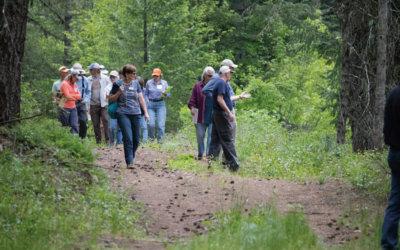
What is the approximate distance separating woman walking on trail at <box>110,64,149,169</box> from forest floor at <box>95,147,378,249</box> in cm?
54

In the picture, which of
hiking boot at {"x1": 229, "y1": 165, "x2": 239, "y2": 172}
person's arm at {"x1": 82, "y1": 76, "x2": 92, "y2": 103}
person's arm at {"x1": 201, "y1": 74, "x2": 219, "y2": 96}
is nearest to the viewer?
hiking boot at {"x1": 229, "y1": 165, "x2": 239, "y2": 172}

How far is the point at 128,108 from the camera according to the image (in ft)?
34.1

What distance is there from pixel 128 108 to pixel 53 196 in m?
3.73

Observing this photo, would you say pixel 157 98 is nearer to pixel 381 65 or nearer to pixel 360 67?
pixel 360 67

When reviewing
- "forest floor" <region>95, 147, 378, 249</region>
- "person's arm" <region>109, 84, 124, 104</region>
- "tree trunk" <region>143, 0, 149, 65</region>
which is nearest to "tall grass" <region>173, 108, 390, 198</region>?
"forest floor" <region>95, 147, 378, 249</region>

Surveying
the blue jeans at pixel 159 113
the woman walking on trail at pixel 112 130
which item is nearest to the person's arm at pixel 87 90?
the woman walking on trail at pixel 112 130

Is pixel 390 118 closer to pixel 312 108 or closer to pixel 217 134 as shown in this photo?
pixel 217 134

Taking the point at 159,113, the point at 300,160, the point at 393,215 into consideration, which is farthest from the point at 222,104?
the point at 159,113

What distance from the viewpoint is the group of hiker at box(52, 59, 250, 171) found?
1041cm

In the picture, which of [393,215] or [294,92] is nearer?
[393,215]

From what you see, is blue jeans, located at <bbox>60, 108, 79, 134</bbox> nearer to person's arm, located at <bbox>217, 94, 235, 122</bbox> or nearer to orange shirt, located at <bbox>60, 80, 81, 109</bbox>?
orange shirt, located at <bbox>60, 80, 81, 109</bbox>

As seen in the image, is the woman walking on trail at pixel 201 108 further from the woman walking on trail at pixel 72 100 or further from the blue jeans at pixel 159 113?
the blue jeans at pixel 159 113

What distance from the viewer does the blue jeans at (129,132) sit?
10336 mm

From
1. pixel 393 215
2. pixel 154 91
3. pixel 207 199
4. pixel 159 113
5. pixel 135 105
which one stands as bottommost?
pixel 207 199
